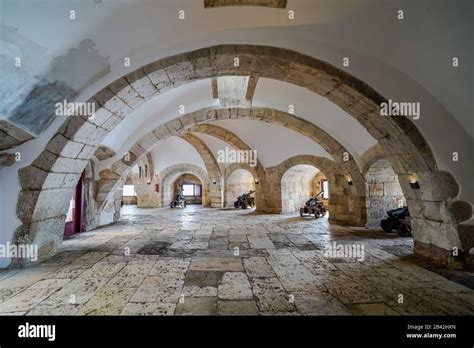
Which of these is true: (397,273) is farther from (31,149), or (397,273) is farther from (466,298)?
(31,149)

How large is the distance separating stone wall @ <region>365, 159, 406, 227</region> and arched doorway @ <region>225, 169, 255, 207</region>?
6.89 metres

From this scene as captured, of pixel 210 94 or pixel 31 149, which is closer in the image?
pixel 31 149

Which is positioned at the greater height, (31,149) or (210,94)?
(210,94)

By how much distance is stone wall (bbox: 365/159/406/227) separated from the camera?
6.09 metres

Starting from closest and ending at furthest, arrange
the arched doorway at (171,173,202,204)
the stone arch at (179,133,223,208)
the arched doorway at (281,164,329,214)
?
the arched doorway at (281,164,329,214)
the stone arch at (179,133,223,208)
the arched doorway at (171,173,202,204)

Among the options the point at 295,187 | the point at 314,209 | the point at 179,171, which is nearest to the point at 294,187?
the point at 295,187

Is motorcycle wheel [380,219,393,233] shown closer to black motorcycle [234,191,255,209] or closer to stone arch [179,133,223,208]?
black motorcycle [234,191,255,209]

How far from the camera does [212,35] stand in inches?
111

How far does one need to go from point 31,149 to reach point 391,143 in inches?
199

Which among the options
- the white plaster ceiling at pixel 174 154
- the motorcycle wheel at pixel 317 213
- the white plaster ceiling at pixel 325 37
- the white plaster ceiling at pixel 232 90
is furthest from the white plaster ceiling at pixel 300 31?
the white plaster ceiling at pixel 174 154

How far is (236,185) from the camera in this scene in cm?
1261

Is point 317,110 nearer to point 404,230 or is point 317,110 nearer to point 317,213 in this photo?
point 404,230

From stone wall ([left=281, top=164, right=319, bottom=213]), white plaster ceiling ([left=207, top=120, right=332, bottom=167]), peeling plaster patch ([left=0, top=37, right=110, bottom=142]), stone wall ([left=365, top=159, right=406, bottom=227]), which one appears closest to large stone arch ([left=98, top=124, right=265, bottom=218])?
white plaster ceiling ([left=207, top=120, right=332, bottom=167])

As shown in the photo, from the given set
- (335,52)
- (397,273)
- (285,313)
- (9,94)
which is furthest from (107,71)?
(397,273)
